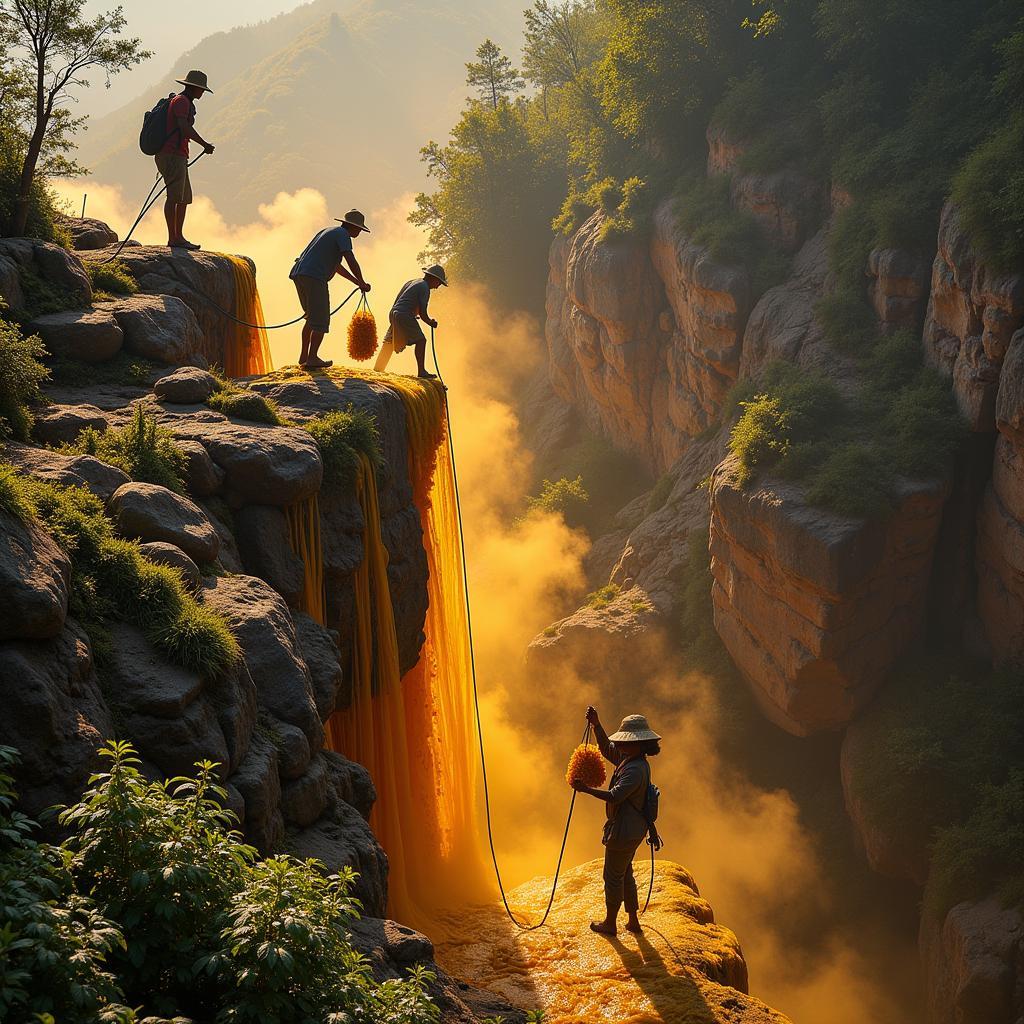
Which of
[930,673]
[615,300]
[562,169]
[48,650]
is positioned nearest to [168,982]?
[48,650]

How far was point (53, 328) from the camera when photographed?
11.1m

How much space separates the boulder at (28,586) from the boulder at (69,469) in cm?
162

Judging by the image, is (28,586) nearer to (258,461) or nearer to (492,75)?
(258,461)

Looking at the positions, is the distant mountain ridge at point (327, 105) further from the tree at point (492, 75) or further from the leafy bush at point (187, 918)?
the leafy bush at point (187, 918)

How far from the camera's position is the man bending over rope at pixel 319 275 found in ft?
42.4

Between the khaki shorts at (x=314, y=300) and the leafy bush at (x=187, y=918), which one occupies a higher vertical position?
the khaki shorts at (x=314, y=300)

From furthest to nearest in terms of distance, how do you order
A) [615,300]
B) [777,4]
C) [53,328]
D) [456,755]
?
1. [615,300]
2. [777,4]
3. [456,755]
4. [53,328]

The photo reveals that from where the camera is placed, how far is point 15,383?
28.7ft

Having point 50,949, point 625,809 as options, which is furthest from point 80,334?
point 50,949

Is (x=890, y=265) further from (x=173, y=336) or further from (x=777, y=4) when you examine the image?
(x=173, y=336)

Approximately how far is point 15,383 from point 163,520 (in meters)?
1.87

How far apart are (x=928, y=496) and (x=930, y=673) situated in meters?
3.32

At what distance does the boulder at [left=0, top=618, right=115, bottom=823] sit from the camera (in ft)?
18.7

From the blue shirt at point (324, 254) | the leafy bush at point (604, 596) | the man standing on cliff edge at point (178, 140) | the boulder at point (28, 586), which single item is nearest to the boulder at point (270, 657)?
the boulder at point (28, 586)
